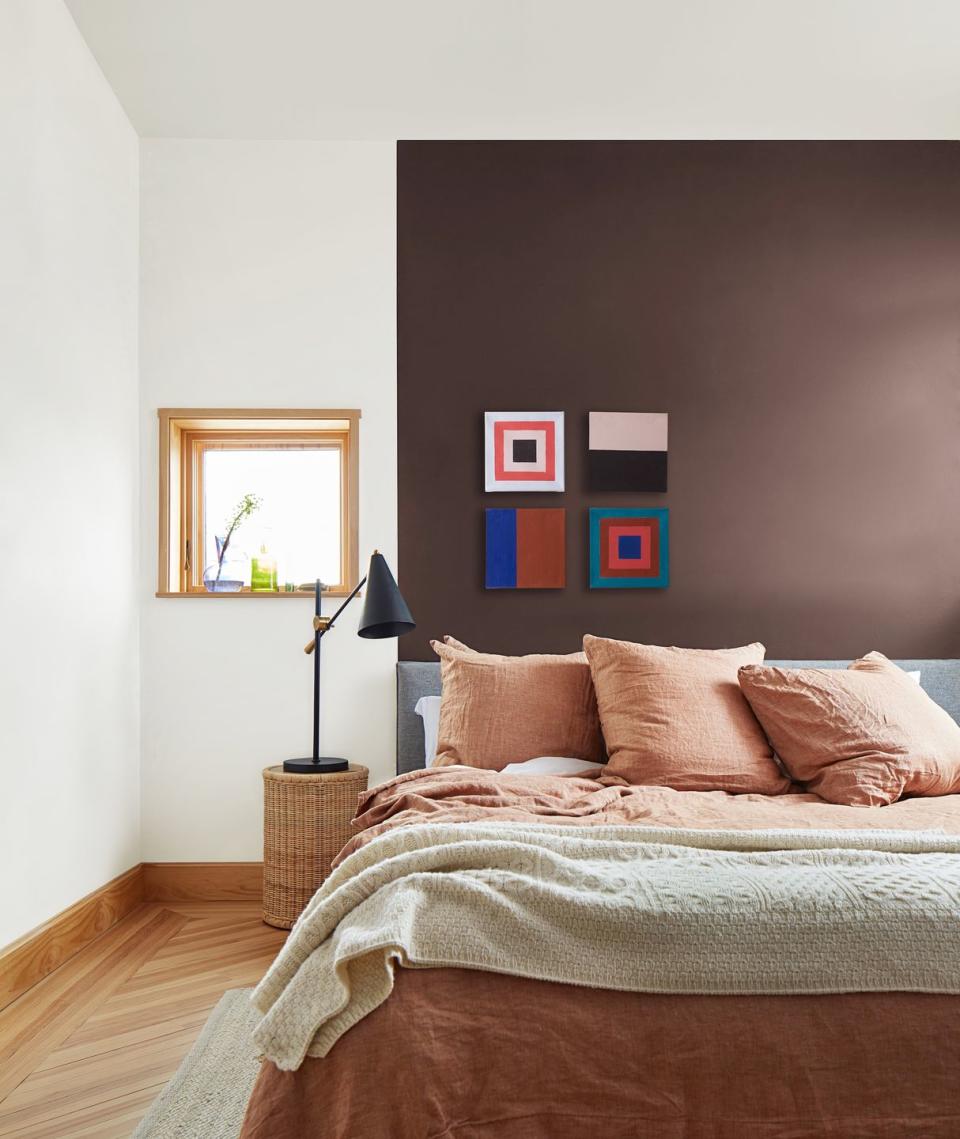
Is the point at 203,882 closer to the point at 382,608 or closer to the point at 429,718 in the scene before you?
the point at 429,718

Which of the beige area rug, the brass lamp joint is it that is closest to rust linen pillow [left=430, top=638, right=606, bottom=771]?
the brass lamp joint

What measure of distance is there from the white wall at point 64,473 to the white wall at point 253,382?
0.10 metres

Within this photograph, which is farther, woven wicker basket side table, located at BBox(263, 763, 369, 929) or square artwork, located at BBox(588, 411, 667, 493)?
square artwork, located at BBox(588, 411, 667, 493)

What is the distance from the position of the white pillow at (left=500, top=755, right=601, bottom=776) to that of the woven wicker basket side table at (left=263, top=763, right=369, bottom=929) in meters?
0.77

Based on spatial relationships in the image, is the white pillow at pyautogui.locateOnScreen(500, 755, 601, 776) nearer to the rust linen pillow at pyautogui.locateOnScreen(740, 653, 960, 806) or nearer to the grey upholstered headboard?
the rust linen pillow at pyautogui.locateOnScreen(740, 653, 960, 806)

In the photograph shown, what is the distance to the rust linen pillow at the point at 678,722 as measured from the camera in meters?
2.82

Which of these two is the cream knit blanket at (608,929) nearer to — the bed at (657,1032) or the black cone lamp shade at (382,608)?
the bed at (657,1032)

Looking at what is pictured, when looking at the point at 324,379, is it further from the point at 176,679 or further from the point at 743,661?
the point at 743,661

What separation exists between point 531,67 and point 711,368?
1.34m

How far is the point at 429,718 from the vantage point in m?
3.66

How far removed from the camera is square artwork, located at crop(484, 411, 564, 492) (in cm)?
395

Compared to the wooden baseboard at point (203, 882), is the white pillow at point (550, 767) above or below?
above

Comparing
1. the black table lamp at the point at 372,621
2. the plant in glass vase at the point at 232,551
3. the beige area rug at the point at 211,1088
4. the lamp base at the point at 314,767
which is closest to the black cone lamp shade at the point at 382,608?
the black table lamp at the point at 372,621

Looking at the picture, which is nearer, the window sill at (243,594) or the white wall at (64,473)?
the white wall at (64,473)
